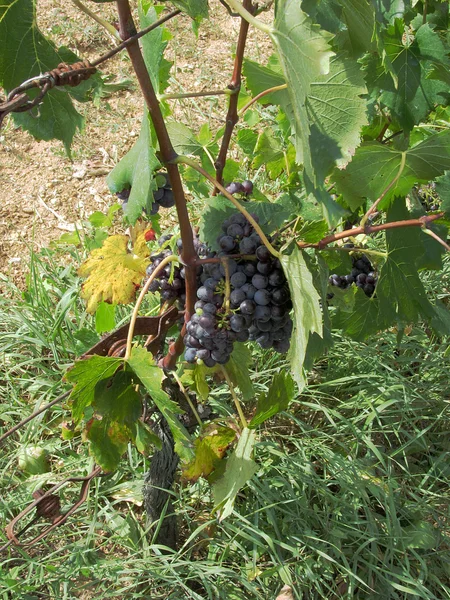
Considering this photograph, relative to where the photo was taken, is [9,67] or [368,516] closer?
[9,67]

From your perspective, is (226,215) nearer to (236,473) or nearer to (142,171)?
(142,171)

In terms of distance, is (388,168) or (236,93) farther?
(388,168)

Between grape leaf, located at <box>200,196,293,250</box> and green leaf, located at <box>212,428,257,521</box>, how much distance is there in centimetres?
43

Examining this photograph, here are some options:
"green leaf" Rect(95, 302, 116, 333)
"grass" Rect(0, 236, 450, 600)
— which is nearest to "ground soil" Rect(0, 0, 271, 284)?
"grass" Rect(0, 236, 450, 600)

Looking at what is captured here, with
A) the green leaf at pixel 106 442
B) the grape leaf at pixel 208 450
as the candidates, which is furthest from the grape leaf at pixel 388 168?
the green leaf at pixel 106 442

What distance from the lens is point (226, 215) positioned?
1.08 meters

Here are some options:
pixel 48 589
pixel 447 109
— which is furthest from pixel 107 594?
pixel 447 109

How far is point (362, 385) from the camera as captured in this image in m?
2.08

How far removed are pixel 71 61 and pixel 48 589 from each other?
1.45m

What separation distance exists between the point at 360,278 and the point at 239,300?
21.8 inches

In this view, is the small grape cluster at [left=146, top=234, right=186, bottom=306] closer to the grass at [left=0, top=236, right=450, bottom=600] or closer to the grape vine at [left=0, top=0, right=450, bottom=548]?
the grape vine at [left=0, top=0, right=450, bottom=548]

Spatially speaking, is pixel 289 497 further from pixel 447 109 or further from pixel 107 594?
pixel 447 109

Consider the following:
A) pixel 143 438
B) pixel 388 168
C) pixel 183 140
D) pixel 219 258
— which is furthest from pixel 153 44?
pixel 143 438

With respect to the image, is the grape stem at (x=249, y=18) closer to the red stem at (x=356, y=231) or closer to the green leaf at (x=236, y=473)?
the red stem at (x=356, y=231)
